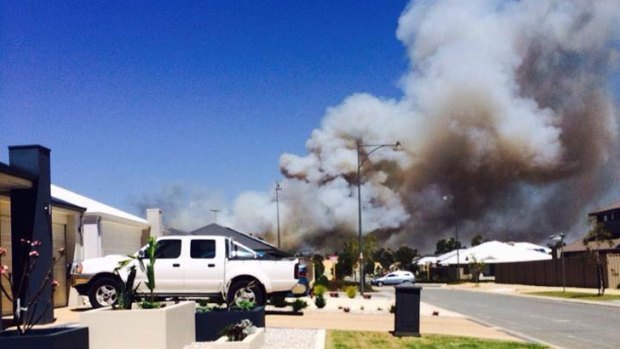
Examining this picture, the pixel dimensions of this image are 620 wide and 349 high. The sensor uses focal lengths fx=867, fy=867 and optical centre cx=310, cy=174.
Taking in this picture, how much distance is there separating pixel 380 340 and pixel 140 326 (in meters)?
6.85

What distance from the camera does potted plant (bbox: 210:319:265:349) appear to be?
1106 centimetres

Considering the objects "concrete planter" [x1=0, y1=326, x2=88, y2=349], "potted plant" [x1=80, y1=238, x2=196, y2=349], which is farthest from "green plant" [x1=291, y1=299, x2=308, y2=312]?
"concrete planter" [x1=0, y1=326, x2=88, y2=349]

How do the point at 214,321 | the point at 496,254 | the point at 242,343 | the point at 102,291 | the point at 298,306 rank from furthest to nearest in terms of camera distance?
the point at 496,254 < the point at 298,306 < the point at 102,291 < the point at 214,321 < the point at 242,343

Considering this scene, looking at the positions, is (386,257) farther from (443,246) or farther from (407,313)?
(407,313)

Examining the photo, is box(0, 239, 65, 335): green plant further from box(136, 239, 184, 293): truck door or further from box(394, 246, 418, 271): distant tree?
box(394, 246, 418, 271): distant tree

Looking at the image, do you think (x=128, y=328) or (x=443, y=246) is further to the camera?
(x=443, y=246)

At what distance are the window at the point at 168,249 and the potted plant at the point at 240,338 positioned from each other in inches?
277

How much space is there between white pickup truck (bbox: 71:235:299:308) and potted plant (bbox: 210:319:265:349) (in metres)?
6.39

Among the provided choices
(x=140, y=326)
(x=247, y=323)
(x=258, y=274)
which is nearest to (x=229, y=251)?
(x=258, y=274)

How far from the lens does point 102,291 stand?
1867 cm

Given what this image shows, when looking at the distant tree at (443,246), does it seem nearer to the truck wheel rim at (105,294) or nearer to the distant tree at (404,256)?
the distant tree at (404,256)

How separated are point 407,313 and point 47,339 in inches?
416

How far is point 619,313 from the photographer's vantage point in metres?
27.3

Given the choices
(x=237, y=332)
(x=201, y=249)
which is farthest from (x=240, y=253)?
(x=237, y=332)
